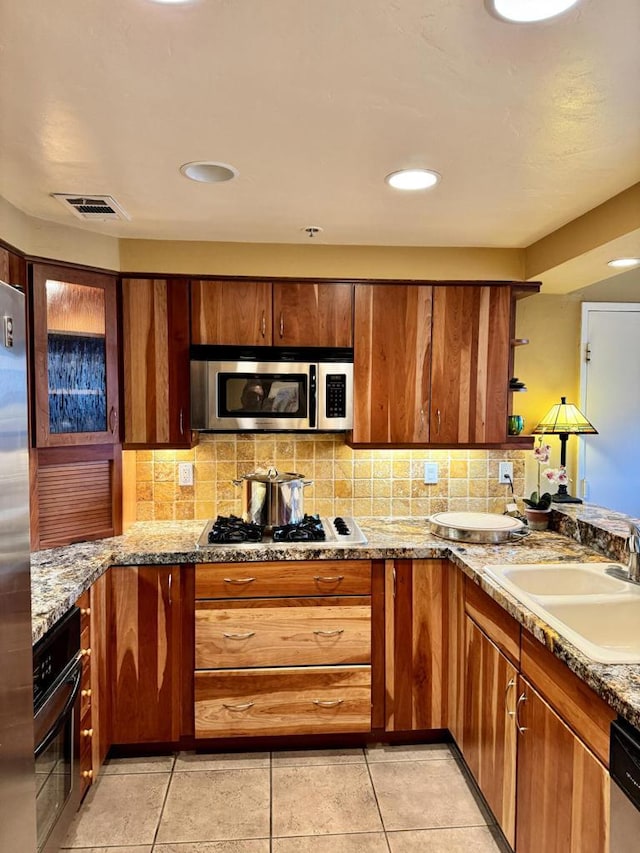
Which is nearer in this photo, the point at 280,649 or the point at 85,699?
the point at 85,699

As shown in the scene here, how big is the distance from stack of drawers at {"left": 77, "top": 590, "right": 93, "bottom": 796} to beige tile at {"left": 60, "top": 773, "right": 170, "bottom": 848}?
98 millimetres

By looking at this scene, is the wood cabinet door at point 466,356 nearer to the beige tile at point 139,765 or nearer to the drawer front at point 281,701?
the drawer front at point 281,701

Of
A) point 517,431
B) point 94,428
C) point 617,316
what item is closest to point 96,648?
point 94,428

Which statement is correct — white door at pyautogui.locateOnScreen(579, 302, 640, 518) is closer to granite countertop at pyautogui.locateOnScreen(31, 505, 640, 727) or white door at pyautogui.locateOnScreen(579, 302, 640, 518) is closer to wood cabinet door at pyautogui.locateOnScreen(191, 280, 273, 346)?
granite countertop at pyautogui.locateOnScreen(31, 505, 640, 727)

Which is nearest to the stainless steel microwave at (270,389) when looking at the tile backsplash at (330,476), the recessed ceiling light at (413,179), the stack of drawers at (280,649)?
the tile backsplash at (330,476)

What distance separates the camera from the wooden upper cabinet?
8.84 ft

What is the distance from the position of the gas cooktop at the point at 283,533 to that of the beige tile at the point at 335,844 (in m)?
1.09

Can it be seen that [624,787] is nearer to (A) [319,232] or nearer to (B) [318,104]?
(B) [318,104]

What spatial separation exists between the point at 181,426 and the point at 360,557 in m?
1.08

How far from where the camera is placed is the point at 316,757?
244 cm

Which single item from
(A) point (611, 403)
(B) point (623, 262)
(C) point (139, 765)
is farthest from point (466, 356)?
(C) point (139, 765)

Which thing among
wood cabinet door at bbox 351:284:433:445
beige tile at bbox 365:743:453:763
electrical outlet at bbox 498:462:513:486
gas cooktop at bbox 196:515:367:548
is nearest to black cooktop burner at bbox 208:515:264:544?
gas cooktop at bbox 196:515:367:548

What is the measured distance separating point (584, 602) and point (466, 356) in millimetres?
1407

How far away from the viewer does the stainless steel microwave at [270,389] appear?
2.65 metres
